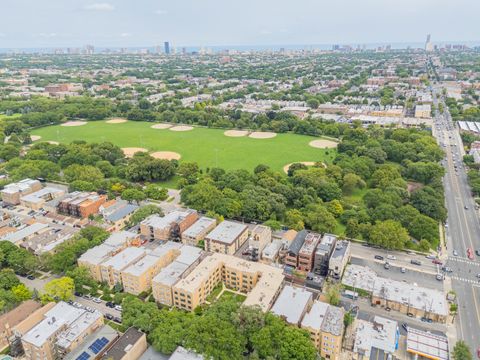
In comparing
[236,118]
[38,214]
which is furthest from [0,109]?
[38,214]

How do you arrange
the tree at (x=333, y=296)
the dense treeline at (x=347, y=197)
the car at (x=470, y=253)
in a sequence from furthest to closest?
the dense treeline at (x=347, y=197)
the car at (x=470, y=253)
the tree at (x=333, y=296)

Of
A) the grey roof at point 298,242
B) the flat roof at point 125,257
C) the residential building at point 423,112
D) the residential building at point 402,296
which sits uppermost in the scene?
the residential building at point 423,112

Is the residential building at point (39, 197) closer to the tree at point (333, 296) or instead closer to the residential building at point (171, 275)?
the residential building at point (171, 275)

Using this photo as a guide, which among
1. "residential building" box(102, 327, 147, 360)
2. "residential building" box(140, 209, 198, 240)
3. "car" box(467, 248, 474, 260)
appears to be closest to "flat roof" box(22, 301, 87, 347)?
"residential building" box(102, 327, 147, 360)

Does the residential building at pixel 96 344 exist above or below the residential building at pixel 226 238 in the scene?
below

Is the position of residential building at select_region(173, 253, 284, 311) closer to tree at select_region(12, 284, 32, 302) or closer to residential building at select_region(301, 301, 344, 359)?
residential building at select_region(301, 301, 344, 359)

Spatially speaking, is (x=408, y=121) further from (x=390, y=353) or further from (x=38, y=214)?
(x=38, y=214)

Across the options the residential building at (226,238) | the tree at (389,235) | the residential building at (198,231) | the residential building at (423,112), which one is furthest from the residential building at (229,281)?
the residential building at (423,112)

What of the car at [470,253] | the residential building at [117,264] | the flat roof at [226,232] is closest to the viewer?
the residential building at [117,264]

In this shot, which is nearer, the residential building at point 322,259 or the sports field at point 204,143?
the residential building at point 322,259
